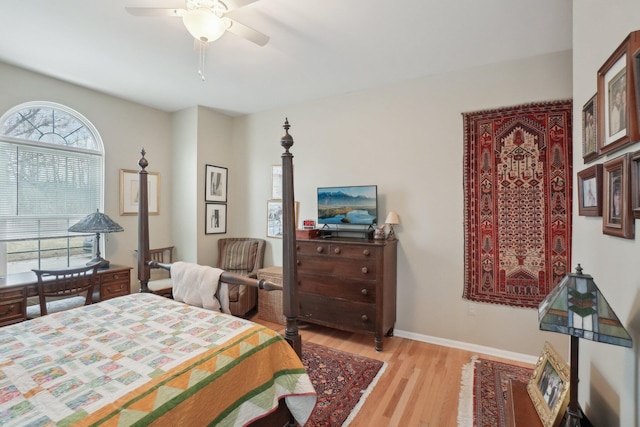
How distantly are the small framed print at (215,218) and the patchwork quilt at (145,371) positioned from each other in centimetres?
232

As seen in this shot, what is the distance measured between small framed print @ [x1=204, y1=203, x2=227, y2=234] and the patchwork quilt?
91.2 inches

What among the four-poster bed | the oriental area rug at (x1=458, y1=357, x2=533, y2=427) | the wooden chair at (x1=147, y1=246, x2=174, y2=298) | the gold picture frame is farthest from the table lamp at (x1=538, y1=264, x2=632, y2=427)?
the wooden chair at (x1=147, y1=246, x2=174, y2=298)

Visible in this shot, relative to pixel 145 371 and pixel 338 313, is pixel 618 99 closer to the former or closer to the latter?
pixel 145 371

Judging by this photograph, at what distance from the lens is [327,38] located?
7.93 ft

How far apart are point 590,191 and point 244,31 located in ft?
6.95

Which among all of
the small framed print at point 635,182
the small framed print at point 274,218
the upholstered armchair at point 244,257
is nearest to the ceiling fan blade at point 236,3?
the small framed print at point 635,182

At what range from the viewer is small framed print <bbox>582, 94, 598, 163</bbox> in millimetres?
Answer: 1194

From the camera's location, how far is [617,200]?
97cm

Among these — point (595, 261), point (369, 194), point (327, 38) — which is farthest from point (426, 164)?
point (595, 261)

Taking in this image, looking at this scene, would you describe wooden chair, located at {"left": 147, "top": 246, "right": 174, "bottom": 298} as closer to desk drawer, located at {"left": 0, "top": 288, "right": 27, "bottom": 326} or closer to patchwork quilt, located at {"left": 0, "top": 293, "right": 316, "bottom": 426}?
desk drawer, located at {"left": 0, "top": 288, "right": 27, "bottom": 326}

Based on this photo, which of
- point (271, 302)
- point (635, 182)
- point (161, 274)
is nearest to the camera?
point (635, 182)

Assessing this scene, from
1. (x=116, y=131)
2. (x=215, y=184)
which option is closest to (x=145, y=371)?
(x=215, y=184)

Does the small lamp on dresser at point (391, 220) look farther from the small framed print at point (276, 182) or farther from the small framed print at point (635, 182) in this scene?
the small framed print at point (635, 182)

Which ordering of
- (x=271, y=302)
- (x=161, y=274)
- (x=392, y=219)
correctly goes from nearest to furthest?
(x=392, y=219) < (x=271, y=302) < (x=161, y=274)
